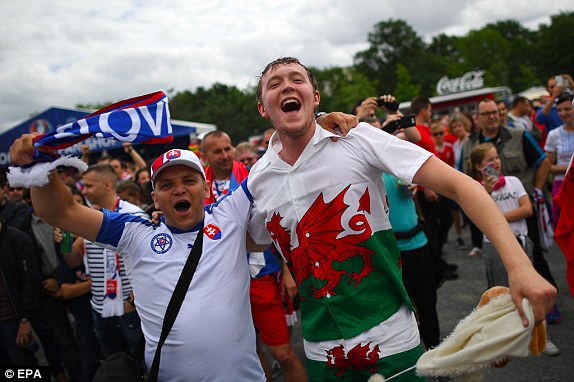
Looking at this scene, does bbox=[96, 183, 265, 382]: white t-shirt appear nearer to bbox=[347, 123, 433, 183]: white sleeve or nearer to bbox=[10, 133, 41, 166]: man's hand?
bbox=[10, 133, 41, 166]: man's hand

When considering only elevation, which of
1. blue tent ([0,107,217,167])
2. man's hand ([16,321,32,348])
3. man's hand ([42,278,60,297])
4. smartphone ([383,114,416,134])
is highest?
blue tent ([0,107,217,167])

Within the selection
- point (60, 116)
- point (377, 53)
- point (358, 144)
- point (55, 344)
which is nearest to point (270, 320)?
point (358, 144)

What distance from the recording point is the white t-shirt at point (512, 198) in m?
4.45

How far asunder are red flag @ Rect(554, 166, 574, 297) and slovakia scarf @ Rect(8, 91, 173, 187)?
238 centimetres

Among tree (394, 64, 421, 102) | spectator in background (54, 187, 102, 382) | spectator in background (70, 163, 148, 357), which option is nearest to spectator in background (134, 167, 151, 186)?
spectator in background (54, 187, 102, 382)

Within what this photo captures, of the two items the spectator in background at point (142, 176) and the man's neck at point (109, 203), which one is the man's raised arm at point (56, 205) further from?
the spectator in background at point (142, 176)

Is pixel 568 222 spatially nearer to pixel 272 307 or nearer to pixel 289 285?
pixel 289 285

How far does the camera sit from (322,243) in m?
2.16

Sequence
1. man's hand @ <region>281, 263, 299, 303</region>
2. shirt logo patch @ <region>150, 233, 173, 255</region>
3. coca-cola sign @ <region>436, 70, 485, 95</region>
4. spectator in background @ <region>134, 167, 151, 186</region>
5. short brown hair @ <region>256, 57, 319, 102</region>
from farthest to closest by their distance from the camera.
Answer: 1. coca-cola sign @ <region>436, 70, 485, 95</region>
2. spectator in background @ <region>134, 167, 151, 186</region>
3. man's hand @ <region>281, 263, 299, 303</region>
4. shirt logo patch @ <region>150, 233, 173, 255</region>
5. short brown hair @ <region>256, 57, 319, 102</region>

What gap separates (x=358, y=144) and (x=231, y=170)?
8.33 ft

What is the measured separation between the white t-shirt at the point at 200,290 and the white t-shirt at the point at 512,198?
289 centimetres

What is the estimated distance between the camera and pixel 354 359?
6.98 ft

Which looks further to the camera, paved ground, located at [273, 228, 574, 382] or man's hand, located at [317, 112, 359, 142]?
paved ground, located at [273, 228, 574, 382]

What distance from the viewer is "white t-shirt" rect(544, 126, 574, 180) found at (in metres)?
5.81
